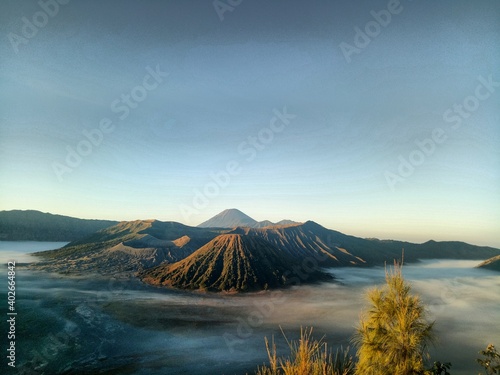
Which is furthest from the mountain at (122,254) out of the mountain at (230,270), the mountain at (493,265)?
the mountain at (493,265)

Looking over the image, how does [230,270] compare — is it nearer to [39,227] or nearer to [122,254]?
[122,254]

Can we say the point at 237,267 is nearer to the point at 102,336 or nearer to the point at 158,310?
the point at 158,310

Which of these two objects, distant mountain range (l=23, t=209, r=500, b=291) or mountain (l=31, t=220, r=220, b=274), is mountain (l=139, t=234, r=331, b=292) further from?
mountain (l=31, t=220, r=220, b=274)

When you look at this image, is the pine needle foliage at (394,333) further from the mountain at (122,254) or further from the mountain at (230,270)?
the mountain at (122,254)

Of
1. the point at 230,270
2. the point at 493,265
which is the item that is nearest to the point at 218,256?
the point at 230,270

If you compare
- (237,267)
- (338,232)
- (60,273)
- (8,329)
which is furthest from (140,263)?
(338,232)

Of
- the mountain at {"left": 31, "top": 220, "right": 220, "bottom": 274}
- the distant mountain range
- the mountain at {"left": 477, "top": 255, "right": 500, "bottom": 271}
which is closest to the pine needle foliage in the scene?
the distant mountain range
